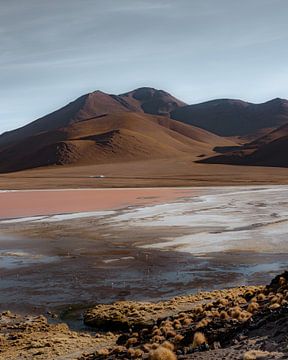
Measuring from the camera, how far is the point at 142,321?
15836 millimetres

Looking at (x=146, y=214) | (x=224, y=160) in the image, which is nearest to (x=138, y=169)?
(x=224, y=160)

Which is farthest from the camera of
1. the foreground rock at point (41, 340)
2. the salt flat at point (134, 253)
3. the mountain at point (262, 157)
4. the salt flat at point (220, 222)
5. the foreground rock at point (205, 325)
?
the mountain at point (262, 157)

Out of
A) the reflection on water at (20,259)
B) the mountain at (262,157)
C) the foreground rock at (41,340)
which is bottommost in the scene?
the foreground rock at (41,340)

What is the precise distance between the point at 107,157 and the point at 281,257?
158 meters

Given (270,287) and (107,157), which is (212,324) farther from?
(107,157)

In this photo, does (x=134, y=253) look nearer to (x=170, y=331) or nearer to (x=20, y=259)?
(x=20, y=259)

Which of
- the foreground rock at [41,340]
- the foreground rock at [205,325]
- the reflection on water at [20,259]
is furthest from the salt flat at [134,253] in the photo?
the foreground rock at [205,325]

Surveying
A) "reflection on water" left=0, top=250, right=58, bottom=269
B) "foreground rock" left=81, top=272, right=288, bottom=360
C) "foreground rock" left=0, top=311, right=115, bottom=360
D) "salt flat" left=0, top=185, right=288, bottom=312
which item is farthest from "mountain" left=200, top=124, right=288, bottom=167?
"foreground rock" left=0, top=311, right=115, bottom=360

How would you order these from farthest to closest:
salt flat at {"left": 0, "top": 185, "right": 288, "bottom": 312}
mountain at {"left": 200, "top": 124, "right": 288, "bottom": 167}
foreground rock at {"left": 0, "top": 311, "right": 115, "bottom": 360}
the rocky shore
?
mountain at {"left": 200, "top": 124, "right": 288, "bottom": 167}, salt flat at {"left": 0, "top": 185, "right": 288, "bottom": 312}, foreground rock at {"left": 0, "top": 311, "right": 115, "bottom": 360}, the rocky shore

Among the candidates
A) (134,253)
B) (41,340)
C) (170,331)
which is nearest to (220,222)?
(134,253)

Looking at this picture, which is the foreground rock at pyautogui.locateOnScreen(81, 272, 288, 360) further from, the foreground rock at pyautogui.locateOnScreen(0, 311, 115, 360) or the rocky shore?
the foreground rock at pyautogui.locateOnScreen(0, 311, 115, 360)

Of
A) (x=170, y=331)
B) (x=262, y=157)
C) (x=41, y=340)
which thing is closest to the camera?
(x=170, y=331)

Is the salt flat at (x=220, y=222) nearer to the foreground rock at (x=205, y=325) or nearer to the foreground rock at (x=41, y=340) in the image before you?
the foreground rock at (x=205, y=325)

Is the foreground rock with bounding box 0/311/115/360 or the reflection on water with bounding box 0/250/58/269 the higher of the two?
the reflection on water with bounding box 0/250/58/269
